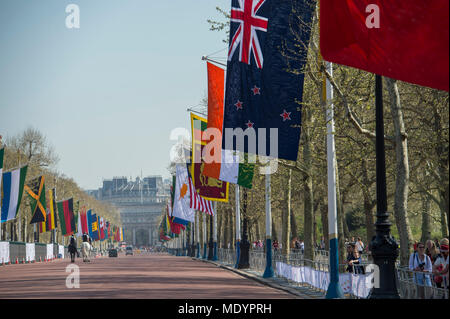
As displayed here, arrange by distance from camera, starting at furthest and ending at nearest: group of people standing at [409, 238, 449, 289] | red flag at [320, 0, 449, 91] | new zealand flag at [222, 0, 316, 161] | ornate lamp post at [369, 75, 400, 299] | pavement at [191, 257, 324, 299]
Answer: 1. pavement at [191, 257, 324, 299]
2. new zealand flag at [222, 0, 316, 161]
3. group of people standing at [409, 238, 449, 289]
4. ornate lamp post at [369, 75, 400, 299]
5. red flag at [320, 0, 449, 91]

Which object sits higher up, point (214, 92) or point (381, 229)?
point (214, 92)

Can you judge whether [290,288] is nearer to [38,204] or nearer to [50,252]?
[38,204]

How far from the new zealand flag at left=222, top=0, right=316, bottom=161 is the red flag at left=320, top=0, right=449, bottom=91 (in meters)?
6.33

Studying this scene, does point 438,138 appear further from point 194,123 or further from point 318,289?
point 194,123

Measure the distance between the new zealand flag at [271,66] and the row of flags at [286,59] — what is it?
0.03 metres

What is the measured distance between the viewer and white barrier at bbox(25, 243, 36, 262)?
217 feet

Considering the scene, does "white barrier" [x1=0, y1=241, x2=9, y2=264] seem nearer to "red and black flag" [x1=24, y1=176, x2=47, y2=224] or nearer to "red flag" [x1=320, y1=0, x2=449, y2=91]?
"red and black flag" [x1=24, y1=176, x2=47, y2=224]

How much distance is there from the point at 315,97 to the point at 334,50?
1435 centimetres

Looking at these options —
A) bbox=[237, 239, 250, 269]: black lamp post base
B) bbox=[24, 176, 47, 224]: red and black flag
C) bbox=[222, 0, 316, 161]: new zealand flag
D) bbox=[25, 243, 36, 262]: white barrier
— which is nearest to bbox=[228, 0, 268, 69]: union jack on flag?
bbox=[222, 0, 316, 161]: new zealand flag

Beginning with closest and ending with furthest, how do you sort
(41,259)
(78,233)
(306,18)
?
(306,18) → (41,259) → (78,233)

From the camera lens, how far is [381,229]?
15133mm

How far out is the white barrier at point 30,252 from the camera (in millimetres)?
66250

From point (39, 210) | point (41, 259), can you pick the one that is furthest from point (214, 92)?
point (41, 259)

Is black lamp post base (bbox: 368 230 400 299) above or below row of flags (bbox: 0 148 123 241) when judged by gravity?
below
